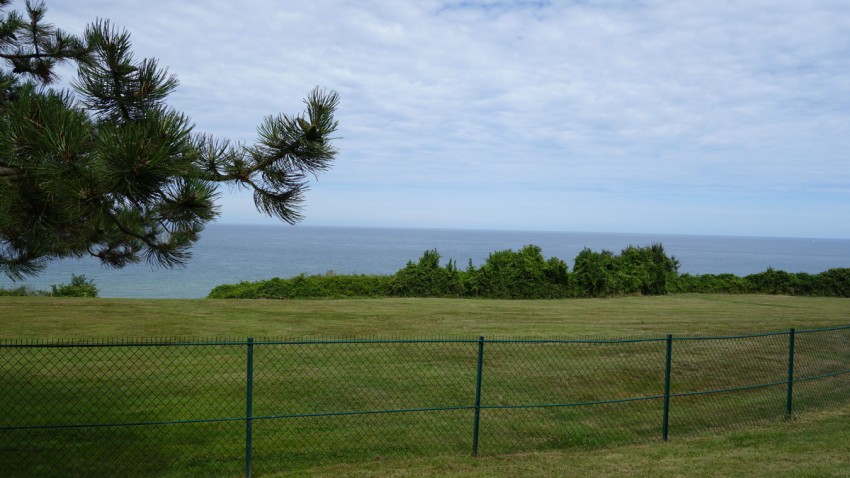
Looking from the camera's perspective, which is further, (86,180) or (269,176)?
(269,176)

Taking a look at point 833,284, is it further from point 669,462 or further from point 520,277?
point 669,462

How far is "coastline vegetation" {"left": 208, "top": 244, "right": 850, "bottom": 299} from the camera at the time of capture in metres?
26.6

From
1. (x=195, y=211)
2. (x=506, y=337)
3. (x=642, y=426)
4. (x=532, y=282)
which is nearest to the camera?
(x=195, y=211)

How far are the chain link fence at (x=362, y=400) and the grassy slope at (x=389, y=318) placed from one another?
2267 mm

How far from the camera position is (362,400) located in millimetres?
11070

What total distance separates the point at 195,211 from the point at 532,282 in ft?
76.2

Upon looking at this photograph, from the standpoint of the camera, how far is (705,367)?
1437 cm

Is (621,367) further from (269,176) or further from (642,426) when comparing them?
(269,176)

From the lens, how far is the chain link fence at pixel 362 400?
838cm

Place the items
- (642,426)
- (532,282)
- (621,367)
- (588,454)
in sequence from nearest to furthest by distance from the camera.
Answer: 1. (588,454)
2. (642,426)
3. (621,367)
4. (532,282)

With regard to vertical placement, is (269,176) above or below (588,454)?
above

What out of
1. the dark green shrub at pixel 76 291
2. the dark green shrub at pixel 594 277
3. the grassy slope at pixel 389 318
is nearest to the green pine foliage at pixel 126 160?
the grassy slope at pixel 389 318

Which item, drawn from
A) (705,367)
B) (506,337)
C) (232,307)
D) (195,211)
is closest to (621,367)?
(705,367)

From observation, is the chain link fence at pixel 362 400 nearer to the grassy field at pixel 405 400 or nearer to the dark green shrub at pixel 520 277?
the grassy field at pixel 405 400
